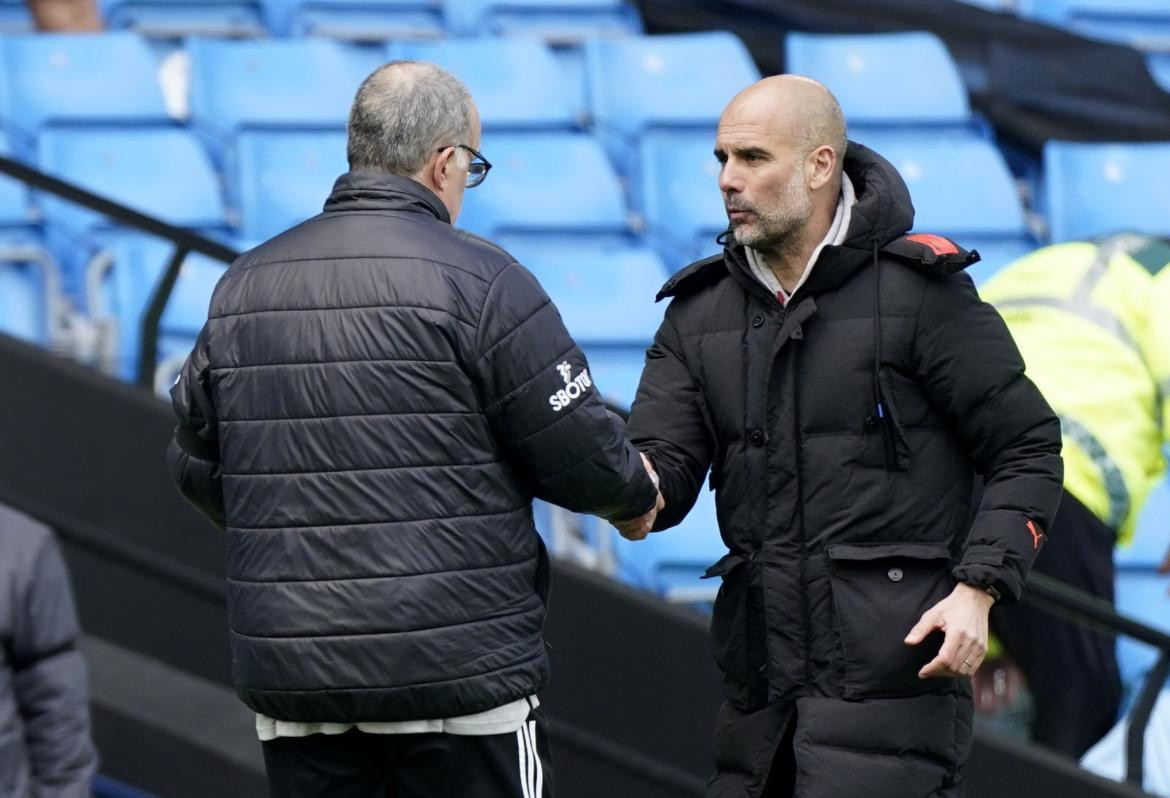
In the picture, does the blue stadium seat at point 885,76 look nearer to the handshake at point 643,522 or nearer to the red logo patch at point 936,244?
the red logo patch at point 936,244

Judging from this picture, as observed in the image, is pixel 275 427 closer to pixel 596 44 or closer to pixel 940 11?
pixel 596 44

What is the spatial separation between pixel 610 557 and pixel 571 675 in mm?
332

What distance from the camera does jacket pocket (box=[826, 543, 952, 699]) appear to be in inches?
129

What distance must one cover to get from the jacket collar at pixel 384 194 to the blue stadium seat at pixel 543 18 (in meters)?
4.96

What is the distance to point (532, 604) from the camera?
10.2 ft

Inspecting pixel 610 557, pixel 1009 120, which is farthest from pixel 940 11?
pixel 610 557

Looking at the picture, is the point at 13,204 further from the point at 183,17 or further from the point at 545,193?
the point at 183,17

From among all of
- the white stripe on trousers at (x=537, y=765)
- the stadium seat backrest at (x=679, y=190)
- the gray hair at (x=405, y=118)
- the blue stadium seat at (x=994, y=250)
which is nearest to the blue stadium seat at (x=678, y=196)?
the stadium seat backrest at (x=679, y=190)

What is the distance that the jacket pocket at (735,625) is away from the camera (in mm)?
3396

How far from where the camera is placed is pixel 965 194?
24.5ft

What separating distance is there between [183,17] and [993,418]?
17.2 ft

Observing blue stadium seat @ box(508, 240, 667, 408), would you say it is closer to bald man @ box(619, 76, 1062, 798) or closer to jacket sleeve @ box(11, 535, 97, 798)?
bald man @ box(619, 76, 1062, 798)

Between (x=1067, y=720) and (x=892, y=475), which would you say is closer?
(x=892, y=475)

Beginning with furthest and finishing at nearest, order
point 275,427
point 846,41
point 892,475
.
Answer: point 846,41 < point 892,475 < point 275,427
